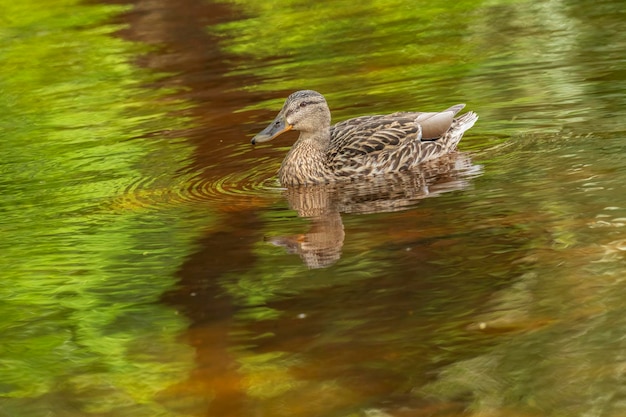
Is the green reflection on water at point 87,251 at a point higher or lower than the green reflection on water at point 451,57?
higher

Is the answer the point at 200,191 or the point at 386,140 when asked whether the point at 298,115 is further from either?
the point at 200,191

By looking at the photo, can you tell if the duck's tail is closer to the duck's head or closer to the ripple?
the duck's head

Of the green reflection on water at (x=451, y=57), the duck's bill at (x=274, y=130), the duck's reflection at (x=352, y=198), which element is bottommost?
the green reflection on water at (x=451, y=57)

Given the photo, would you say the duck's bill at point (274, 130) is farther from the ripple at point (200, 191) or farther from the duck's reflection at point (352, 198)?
the duck's reflection at point (352, 198)


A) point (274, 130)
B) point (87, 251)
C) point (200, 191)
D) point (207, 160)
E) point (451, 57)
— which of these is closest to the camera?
point (87, 251)

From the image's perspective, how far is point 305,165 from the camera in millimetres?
10219

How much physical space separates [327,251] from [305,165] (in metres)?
2.27

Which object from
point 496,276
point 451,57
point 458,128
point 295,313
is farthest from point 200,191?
point 451,57

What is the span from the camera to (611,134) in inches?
391

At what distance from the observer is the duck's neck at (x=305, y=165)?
402 inches

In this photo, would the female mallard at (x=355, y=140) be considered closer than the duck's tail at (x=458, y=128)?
Yes

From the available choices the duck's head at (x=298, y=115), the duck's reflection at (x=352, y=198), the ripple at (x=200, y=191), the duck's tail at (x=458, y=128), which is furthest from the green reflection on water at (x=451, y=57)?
the ripple at (x=200, y=191)

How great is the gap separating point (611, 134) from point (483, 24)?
7.46 m

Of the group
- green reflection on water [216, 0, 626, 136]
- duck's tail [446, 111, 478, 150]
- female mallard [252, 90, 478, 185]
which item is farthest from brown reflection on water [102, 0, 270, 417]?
duck's tail [446, 111, 478, 150]
